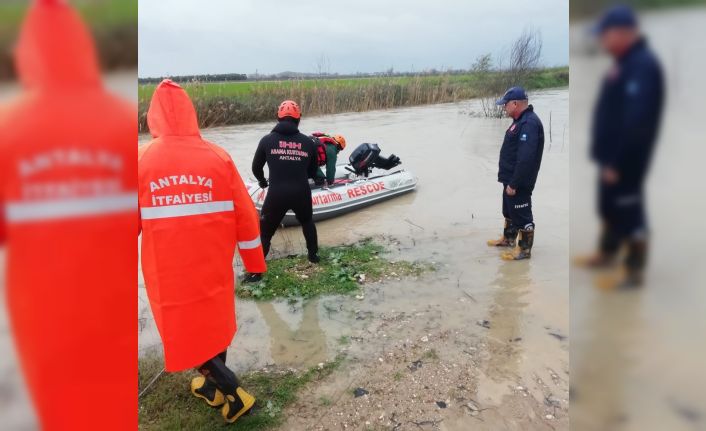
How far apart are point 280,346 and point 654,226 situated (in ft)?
11.8

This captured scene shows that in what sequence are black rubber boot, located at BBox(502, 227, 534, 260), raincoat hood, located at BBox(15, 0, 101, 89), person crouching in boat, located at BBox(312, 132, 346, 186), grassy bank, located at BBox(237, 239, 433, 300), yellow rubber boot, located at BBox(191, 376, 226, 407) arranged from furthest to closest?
person crouching in boat, located at BBox(312, 132, 346, 186)
black rubber boot, located at BBox(502, 227, 534, 260)
grassy bank, located at BBox(237, 239, 433, 300)
yellow rubber boot, located at BBox(191, 376, 226, 407)
raincoat hood, located at BBox(15, 0, 101, 89)

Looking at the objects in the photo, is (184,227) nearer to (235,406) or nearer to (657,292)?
(235,406)

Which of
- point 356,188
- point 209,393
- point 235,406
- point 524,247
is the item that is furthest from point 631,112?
point 356,188

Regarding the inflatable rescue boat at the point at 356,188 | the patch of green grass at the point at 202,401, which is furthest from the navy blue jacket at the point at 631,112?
the inflatable rescue boat at the point at 356,188

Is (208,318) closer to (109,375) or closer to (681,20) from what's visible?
(109,375)

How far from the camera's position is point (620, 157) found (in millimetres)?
575

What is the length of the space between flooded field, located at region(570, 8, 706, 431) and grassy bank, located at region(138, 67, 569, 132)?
17.7m

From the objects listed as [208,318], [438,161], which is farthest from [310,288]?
[438,161]

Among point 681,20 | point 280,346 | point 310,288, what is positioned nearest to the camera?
point 681,20

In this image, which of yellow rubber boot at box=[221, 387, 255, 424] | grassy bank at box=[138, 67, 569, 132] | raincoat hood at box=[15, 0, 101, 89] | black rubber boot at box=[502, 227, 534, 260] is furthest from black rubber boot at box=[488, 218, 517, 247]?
grassy bank at box=[138, 67, 569, 132]

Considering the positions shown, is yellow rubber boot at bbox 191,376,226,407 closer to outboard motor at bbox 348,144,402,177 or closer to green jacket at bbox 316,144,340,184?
green jacket at bbox 316,144,340,184

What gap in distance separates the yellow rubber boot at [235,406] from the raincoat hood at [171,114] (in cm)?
153

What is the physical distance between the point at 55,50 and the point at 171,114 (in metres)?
1.71

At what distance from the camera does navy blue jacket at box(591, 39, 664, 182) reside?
1.79 ft
